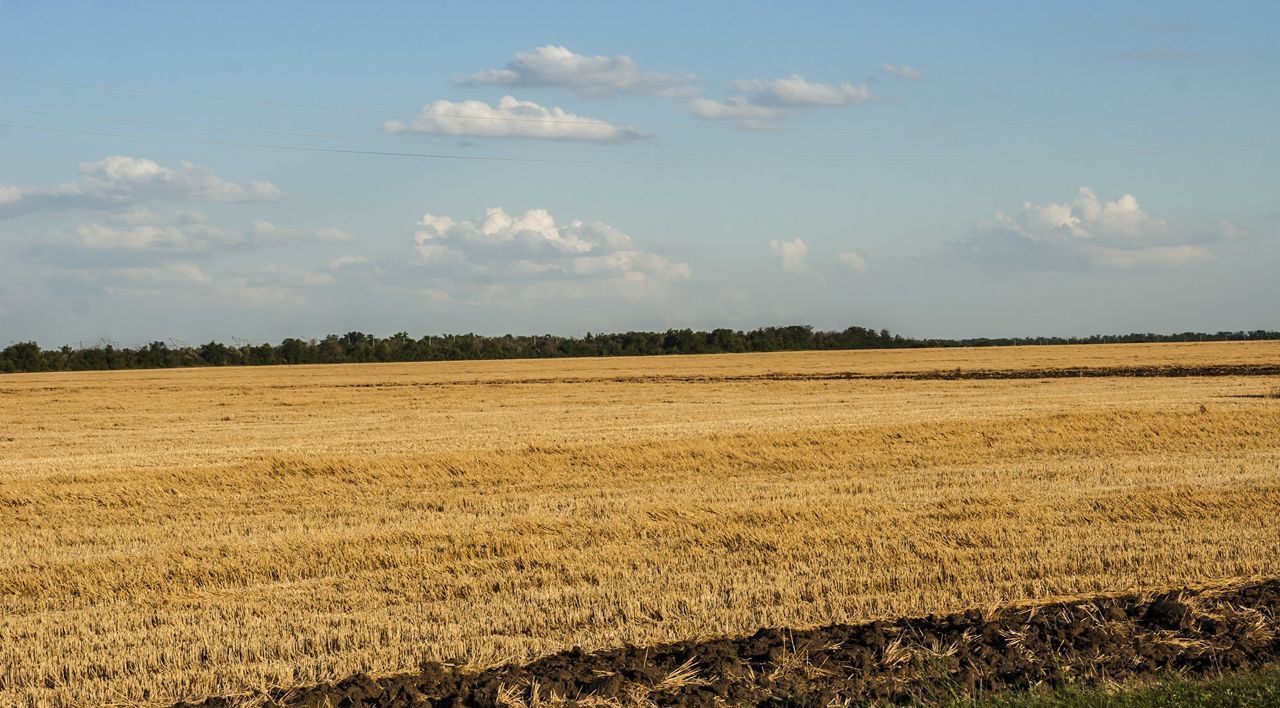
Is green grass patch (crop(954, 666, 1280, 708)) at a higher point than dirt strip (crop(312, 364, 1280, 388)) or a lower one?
lower

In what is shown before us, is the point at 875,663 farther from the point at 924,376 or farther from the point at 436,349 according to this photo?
the point at 436,349

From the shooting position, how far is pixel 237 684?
8344 millimetres

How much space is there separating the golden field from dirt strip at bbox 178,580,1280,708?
24.9 inches

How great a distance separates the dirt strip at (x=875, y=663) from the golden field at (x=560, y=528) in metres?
0.63

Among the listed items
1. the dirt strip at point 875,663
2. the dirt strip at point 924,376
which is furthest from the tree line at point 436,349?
the dirt strip at point 875,663

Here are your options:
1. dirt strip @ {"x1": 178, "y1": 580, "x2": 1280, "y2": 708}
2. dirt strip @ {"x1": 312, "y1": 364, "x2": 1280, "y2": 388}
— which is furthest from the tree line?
dirt strip @ {"x1": 178, "y1": 580, "x2": 1280, "y2": 708}

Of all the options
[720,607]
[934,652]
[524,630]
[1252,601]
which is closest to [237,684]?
[524,630]

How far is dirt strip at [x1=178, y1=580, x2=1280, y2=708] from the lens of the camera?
7949 mm

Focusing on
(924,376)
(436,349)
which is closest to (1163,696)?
(924,376)

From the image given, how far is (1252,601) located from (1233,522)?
4.85 metres

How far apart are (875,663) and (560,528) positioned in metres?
6.63

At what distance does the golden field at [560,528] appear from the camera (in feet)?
32.1

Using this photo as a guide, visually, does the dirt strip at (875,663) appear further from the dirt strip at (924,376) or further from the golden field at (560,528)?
the dirt strip at (924,376)

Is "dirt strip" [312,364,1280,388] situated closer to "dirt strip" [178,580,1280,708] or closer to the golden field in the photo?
the golden field
